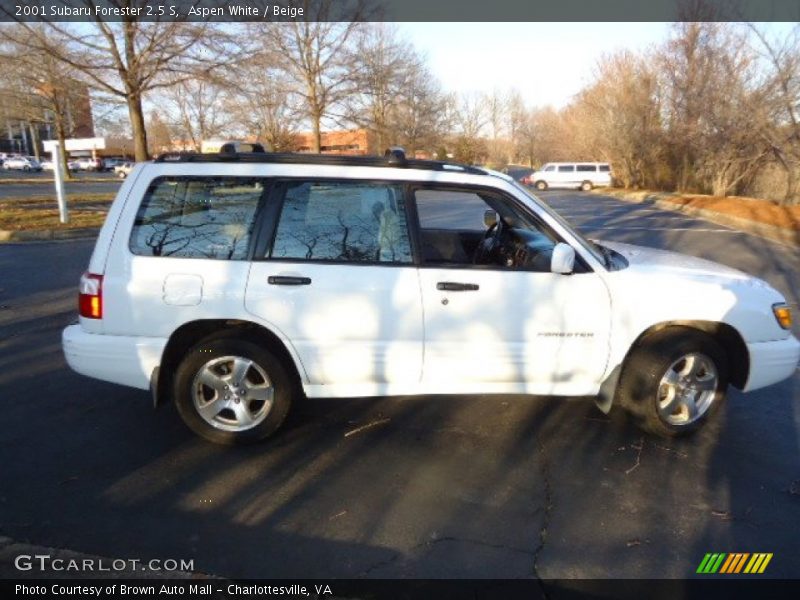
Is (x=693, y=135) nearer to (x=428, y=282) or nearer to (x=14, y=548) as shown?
(x=428, y=282)

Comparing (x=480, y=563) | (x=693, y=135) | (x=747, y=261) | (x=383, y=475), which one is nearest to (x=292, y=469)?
(x=383, y=475)

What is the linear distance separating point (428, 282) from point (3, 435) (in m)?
3.01

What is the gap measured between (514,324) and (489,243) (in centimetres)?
129

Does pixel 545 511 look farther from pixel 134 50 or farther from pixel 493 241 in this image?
pixel 134 50

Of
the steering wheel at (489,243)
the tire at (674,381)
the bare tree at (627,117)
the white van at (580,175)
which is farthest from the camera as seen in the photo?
the white van at (580,175)

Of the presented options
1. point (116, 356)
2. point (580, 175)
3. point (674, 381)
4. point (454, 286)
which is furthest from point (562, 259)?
point (580, 175)

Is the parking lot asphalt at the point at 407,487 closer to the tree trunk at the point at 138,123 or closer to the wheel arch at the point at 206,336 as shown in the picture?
the wheel arch at the point at 206,336

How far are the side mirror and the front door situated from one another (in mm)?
125

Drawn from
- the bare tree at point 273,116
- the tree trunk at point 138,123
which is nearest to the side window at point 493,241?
the tree trunk at point 138,123

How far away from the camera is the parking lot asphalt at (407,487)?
2.55m

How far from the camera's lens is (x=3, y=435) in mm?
3523

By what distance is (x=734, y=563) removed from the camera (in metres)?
2.52

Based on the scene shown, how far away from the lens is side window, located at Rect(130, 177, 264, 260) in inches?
131

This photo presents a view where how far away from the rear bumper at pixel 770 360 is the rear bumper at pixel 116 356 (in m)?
3.84
